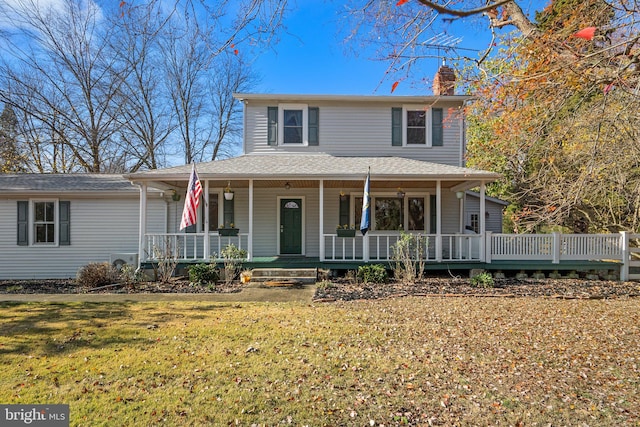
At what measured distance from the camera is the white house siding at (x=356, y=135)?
41.8 feet

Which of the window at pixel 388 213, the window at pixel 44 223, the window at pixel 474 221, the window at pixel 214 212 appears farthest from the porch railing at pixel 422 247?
the window at pixel 44 223

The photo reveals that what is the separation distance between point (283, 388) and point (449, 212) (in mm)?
10593

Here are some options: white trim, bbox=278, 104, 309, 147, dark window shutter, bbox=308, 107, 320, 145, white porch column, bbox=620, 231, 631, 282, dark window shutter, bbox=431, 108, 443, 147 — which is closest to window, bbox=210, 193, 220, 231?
white trim, bbox=278, 104, 309, 147

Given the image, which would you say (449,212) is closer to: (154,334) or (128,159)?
(154,334)

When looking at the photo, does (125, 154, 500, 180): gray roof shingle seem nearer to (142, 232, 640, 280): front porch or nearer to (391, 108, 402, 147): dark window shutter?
(391, 108, 402, 147): dark window shutter

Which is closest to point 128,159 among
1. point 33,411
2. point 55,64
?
point 55,64

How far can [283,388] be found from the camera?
358 cm

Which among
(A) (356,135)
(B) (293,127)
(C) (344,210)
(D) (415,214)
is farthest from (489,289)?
(B) (293,127)

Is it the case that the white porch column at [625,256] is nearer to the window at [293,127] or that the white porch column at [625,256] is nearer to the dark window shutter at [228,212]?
the window at [293,127]

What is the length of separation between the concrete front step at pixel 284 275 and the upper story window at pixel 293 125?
503 centimetres

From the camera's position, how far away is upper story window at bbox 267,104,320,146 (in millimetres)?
12664

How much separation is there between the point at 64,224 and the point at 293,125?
8.66 m

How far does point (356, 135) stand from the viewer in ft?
42.2

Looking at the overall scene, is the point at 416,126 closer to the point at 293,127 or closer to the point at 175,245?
the point at 293,127
